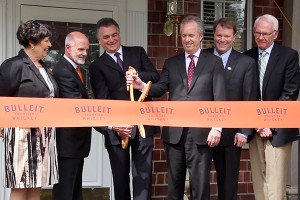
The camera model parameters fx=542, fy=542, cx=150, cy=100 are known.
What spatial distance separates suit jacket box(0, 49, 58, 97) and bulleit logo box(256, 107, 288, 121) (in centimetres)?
182

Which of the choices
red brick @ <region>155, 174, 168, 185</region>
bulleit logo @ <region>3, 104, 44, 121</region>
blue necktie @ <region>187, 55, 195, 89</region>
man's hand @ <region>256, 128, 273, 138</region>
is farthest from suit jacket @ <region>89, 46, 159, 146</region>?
red brick @ <region>155, 174, 168, 185</region>

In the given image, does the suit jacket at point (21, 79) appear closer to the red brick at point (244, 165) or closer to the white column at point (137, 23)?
the white column at point (137, 23)

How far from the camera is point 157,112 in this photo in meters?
4.62

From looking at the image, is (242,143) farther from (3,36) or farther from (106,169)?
(3,36)

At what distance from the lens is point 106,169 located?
6566 mm

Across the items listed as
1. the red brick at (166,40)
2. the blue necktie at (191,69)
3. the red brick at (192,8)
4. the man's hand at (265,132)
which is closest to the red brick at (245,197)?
the red brick at (166,40)

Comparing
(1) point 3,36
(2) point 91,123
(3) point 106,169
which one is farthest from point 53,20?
(2) point 91,123

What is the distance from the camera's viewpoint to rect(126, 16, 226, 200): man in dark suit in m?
4.67

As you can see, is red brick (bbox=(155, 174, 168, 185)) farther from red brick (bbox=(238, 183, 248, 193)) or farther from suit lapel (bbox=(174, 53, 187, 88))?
suit lapel (bbox=(174, 53, 187, 88))

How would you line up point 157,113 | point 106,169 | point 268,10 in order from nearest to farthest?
point 157,113
point 106,169
point 268,10

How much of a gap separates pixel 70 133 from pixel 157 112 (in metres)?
0.76

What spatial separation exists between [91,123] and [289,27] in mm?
3460

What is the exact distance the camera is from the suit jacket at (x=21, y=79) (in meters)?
4.27

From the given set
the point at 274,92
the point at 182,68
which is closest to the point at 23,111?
the point at 182,68
